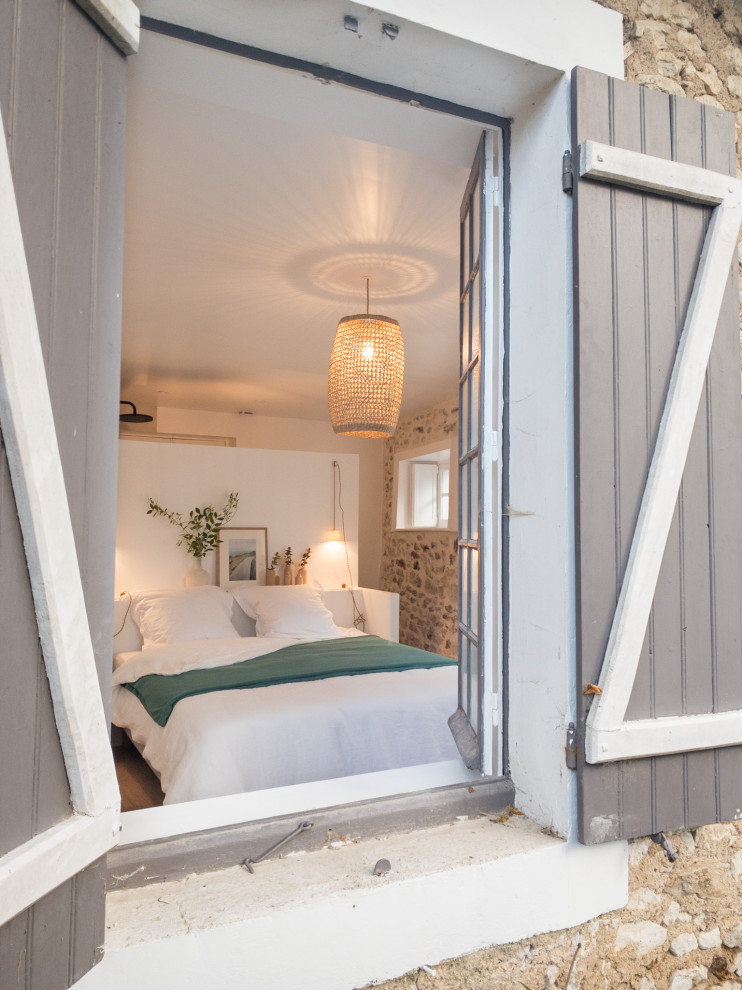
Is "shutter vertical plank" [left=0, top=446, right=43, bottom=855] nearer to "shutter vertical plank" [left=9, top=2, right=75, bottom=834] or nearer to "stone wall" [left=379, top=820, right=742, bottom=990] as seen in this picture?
"shutter vertical plank" [left=9, top=2, right=75, bottom=834]

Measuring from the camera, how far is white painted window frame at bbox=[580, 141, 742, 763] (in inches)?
54.2

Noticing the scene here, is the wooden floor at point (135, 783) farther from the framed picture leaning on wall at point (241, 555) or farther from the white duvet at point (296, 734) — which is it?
the framed picture leaning on wall at point (241, 555)

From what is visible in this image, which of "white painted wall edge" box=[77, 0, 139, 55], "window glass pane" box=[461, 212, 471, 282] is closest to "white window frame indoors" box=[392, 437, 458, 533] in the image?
"window glass pane" box=[461, 212, 471, 282]

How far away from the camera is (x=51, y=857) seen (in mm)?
925

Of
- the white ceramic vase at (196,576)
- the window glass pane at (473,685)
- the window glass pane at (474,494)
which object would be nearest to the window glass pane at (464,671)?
the window glass pane at (473,685)

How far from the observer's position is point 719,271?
1520mm

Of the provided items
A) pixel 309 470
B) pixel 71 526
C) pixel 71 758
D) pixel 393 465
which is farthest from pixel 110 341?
pixel 393 465

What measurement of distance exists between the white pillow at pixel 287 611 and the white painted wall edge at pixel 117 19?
3.82m

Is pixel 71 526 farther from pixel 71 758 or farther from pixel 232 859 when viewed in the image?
pixel 232 859

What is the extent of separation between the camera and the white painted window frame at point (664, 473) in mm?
1377

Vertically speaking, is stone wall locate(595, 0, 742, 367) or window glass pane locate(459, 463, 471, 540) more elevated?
stone wall locate(595, 0, 742, 367)

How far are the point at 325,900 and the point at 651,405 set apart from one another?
1181mm

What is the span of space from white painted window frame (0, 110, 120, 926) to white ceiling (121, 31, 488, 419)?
2.75 ft

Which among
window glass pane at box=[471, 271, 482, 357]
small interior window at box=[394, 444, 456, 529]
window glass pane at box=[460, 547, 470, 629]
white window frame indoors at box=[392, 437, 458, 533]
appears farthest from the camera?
small interior window at box=[394, 444, 456, 529]
